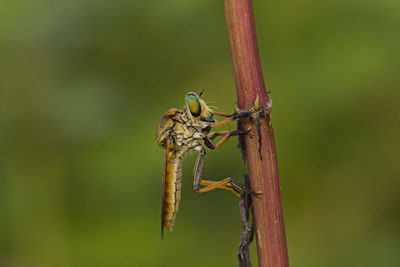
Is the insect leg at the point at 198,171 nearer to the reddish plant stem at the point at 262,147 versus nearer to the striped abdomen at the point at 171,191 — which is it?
the striped abdomen at the point at 171,191

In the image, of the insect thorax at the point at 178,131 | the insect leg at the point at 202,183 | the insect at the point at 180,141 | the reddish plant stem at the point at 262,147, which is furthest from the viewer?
the insect thorax at the point at 178,131

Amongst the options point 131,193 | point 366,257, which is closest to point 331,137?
point 366,257

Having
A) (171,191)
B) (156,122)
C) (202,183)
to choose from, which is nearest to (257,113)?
(202,183)

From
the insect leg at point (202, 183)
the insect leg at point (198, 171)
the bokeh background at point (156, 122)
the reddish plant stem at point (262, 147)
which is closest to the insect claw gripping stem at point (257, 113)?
the reddish plant stem at point (262, 147)

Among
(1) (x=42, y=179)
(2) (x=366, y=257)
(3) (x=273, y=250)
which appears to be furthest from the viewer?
(1) (x=42, y=179)

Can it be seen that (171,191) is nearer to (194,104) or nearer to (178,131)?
(178,131)

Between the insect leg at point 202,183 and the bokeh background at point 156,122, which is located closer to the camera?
the insect leg at point 202,183

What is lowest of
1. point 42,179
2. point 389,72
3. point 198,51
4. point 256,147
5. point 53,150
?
point 256,147

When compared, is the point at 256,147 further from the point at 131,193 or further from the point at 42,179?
the point at 42,179
